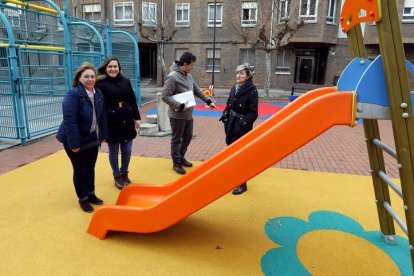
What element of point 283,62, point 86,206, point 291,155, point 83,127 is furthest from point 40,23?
point 283,62

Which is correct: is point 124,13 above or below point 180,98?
above

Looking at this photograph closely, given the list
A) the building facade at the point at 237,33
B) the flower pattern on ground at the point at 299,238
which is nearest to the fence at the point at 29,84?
the flower pattern on ground at the point at 299,238

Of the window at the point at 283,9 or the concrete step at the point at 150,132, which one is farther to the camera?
the window at the point at 283,9

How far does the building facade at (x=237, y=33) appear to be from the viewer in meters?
19.1

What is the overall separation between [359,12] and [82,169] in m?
2.95

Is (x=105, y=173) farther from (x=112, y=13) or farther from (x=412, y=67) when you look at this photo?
(x=112, y=13)

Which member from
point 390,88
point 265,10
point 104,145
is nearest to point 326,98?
point 390,88

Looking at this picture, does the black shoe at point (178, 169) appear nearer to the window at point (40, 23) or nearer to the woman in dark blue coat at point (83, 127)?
the woman in dark blue coat at point (83, 127)

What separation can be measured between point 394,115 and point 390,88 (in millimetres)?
168

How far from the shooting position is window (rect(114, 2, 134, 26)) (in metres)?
22.0

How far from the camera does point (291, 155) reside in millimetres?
5852

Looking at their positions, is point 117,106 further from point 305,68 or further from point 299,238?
point 305,68

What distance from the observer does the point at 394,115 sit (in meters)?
1.89

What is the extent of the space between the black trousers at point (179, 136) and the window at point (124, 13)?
1988 centimetres
